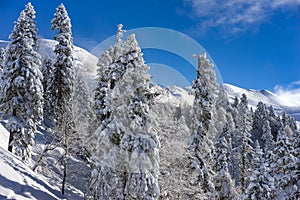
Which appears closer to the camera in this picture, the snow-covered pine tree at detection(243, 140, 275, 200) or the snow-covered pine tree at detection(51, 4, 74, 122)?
the snow-covered pine tree at detection(243, 140, 275, 200)

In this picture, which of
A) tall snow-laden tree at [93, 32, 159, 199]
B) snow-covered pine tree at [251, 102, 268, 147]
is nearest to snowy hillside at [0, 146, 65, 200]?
tall snow-laden tree at [93, 32, 159, 199]

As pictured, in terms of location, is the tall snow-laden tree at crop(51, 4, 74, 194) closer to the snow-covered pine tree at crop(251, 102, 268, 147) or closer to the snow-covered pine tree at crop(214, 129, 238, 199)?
the snow-covered pine tree at crop(214, 129, 238, 199)

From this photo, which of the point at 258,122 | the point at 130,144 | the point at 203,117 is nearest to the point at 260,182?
the point at 203,117

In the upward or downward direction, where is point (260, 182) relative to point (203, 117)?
downward

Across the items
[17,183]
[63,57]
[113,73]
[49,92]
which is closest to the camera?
[17,183]

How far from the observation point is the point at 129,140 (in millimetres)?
16906

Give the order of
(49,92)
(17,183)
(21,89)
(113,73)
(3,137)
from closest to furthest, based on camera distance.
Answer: (17,183) < (113,73) < (21,89) < (3,137) < (49,92)

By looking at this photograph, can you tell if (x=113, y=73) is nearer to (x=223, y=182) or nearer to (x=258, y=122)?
(x=223, y=182)

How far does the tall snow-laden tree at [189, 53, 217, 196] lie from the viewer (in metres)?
22.6

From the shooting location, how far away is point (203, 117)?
2350 centimetres

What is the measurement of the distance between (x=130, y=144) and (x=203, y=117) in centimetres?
860

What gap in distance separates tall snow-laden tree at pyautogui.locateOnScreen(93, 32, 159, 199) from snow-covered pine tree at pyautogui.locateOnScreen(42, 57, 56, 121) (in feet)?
78.8

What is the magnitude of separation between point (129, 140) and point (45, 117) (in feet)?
107

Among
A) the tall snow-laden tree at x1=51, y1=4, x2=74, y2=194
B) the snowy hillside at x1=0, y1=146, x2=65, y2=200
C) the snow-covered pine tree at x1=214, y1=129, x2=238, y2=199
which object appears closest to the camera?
the snowy hillside at x1=0, y1=146, x2=65, y2=200
